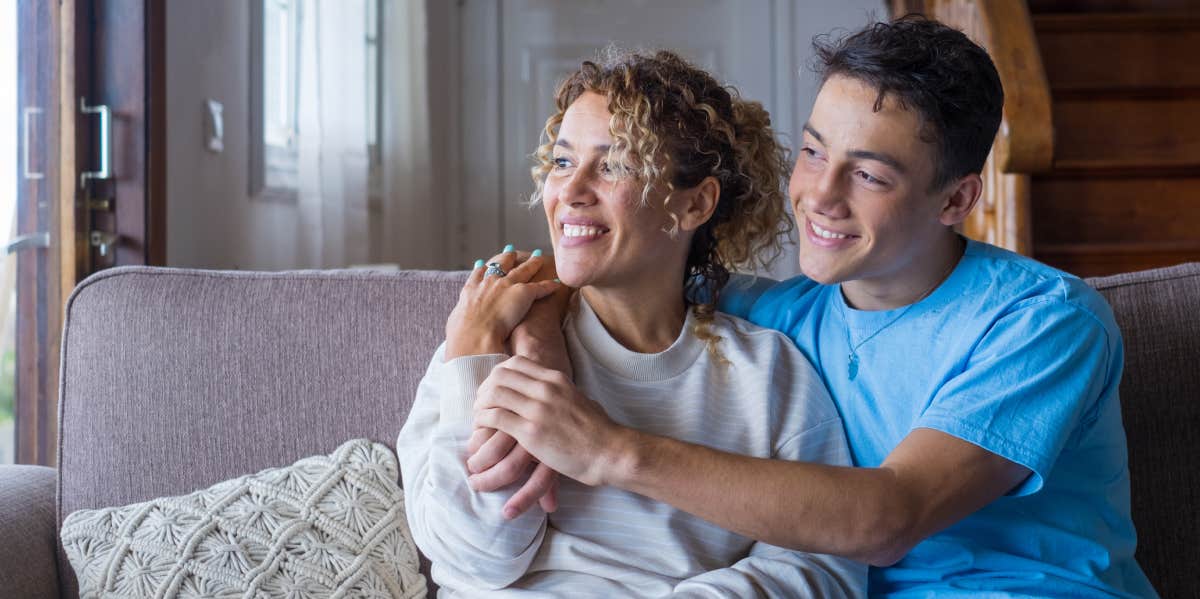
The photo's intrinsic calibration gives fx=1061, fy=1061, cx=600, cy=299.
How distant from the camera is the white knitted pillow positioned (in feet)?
4.52

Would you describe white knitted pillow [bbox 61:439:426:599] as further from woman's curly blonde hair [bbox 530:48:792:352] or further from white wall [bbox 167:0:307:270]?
white wall [bbox 167:0:307:270]

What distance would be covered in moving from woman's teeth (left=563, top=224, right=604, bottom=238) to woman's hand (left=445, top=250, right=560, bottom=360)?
8 centimetres

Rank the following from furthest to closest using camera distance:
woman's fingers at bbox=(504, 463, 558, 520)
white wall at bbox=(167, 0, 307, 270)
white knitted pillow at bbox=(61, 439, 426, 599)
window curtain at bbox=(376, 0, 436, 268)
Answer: window curtain at bbox=(376, 0, 436, 268) < white wall at bbox=(167, 0, 307, 270) < white knitted pillow at bbox=(61, 439, 426, 599) < woman's fingers at bbox=(504, 463, 558, 520)

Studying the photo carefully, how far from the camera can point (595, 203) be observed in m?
1.35

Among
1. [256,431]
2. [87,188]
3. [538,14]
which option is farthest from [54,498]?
[538,14]

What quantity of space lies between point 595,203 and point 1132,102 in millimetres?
2190

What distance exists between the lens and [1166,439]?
149 centimetres

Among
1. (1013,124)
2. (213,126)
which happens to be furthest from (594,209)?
(213,126)

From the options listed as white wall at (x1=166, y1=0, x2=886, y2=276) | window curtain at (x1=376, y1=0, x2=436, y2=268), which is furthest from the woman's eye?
window curtain at (x1=376, y1=0, x2=436, y2=268)

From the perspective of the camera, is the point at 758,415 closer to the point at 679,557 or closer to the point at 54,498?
the point at 679,557

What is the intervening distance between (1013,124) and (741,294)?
1.23 metres

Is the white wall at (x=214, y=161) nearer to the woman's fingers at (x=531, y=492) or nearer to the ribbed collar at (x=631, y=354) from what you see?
the ribbed collar at (x=631, y=354)

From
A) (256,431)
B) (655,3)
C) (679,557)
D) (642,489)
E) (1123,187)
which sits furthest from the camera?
(655,3)

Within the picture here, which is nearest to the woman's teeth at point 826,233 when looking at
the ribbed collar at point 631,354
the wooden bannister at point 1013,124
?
the ribbed collar at point 631,354
